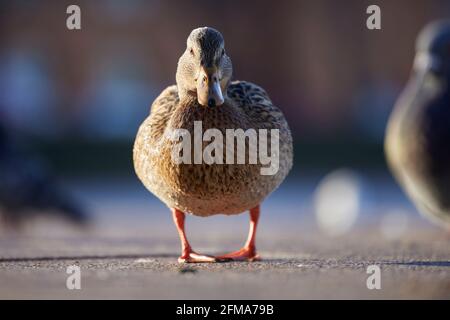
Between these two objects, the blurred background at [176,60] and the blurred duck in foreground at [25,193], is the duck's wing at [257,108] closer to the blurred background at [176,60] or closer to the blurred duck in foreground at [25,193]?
the blurred duck in foreground at [25,193]

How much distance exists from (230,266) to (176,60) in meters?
17.8

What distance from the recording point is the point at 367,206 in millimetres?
A: 12125

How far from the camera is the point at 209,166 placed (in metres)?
4.98

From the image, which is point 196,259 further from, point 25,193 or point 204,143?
point 25,193

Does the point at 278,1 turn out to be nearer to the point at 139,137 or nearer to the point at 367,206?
the point at 367,206

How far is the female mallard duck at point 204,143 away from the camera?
16.0 feet

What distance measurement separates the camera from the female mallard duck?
4891 mm

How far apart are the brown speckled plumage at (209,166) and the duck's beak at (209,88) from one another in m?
0.20

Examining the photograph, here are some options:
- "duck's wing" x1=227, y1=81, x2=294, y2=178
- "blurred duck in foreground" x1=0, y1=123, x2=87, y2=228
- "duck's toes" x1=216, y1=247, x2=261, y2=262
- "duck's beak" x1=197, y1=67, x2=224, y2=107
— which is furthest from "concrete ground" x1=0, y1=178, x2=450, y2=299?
"blurred duck in foreground" x1=0, y1=123, x2=87, y2=228

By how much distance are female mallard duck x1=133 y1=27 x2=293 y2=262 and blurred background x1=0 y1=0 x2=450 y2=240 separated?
15474 millimetres

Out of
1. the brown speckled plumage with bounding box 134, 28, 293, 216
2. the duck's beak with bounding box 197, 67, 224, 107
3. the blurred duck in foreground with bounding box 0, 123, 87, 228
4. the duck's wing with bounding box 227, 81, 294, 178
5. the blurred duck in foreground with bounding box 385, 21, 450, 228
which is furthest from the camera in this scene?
the blurred duck in foreground with bounding box 0, 123, 87, 228

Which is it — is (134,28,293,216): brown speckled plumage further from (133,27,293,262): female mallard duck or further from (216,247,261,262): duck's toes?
(216,247,261,262): duck's toes

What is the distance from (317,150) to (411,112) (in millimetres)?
12616

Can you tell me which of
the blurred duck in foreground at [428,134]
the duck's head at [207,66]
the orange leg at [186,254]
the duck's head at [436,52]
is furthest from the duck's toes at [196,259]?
the duck's head at [436,52]
